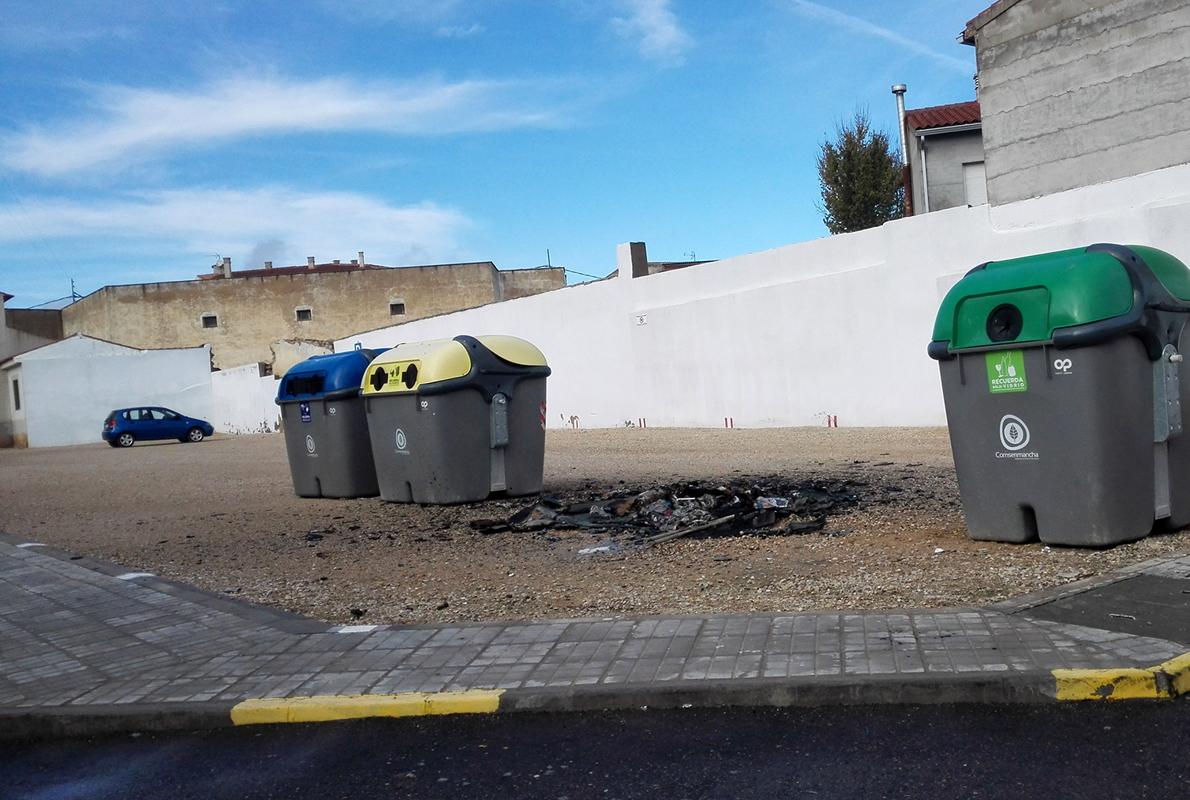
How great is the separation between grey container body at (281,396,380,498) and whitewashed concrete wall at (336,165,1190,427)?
930 cm

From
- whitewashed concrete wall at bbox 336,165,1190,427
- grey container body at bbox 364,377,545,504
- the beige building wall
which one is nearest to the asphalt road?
grey container body at bbox 364,377,545,504

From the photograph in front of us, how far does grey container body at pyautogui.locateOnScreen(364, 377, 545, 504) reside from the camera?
38.4 ft

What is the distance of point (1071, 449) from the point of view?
6.98 metres

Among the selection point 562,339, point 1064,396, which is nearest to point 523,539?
point 1064,396

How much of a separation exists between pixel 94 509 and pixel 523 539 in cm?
768

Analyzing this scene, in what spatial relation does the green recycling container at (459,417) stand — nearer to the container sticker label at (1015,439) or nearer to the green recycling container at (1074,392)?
the green recycling container at (1074,392)

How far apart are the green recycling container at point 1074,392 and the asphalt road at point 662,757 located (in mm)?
2839

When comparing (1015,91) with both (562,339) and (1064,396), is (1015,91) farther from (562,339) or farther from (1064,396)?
(1064,396)

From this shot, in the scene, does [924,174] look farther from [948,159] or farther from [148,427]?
[148,427]

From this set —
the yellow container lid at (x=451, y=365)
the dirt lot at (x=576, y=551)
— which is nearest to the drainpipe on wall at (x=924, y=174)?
the dirt lot at (x=576, y=551)

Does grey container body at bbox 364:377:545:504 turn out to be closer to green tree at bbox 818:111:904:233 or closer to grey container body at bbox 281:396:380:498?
grey container body at bbox 281:396:380:498

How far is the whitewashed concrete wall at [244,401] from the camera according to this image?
4388cm

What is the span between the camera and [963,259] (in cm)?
1791

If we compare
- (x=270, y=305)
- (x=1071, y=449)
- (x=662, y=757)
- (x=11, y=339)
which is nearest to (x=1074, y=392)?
(x=1071, y=449)
